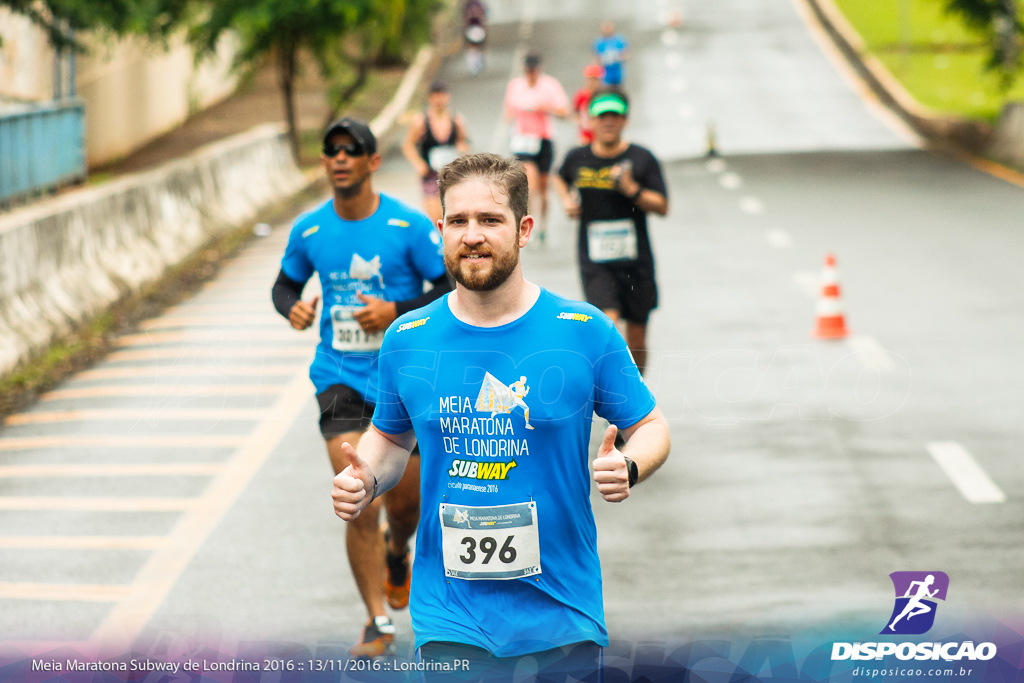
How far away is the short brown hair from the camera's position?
3805 mm

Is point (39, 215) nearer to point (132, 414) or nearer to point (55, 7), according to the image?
point (132, 414)

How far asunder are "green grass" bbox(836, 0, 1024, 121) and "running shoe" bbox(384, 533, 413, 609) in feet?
84.2

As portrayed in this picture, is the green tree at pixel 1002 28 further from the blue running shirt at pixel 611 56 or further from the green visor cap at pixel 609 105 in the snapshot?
the green visor cap at pixel 609 105

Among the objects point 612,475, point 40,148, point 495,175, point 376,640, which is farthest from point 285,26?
point 612,475

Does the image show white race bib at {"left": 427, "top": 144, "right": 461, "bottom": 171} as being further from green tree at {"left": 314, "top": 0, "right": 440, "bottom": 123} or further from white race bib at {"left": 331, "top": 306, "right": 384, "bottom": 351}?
green tree at {"left": 314, "top": 0, "right": 440, "bottom": 123}

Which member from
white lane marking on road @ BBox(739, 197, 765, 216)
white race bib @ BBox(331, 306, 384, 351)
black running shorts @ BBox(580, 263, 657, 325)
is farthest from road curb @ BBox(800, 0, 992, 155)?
white race bib @ BBox(331, 306, 384, 351)

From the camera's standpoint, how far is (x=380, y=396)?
411 cm

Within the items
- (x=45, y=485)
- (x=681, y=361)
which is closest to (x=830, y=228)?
(x=681, y=361)

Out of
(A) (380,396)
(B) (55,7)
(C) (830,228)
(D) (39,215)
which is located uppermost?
(A) (380,396)

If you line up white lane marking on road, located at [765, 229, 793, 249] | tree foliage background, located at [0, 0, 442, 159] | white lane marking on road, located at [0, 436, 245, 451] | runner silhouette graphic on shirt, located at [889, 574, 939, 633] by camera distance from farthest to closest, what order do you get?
Result: tree foliage background, located at [0, 0, 442, 159] < white lane marking on road, located at [765, 229, 793, 249] < white lane marking on road, located at [0, 436, 245, 451] < runner silhouette graphic on shirt, located at [889, 574, 939, 633]

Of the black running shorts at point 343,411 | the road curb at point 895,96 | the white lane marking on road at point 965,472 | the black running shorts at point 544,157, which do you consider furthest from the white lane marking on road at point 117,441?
the road curb at point 895,96

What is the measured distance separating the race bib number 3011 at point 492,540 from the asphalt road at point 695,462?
2.70 meters

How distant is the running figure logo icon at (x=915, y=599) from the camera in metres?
6.36

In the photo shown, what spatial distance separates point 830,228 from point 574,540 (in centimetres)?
1624
